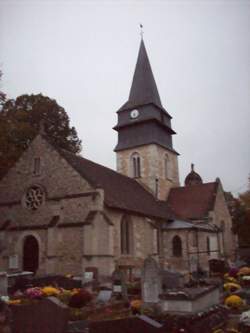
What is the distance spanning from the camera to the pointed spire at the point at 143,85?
35.5 meters

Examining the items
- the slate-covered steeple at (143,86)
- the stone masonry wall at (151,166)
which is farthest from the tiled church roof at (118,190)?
the slate-covered steeple at (143,86)

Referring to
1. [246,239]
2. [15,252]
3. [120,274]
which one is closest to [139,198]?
[15,252]

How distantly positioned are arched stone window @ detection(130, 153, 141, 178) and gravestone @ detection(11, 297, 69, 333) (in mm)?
25728

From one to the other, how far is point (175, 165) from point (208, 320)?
89.8ft

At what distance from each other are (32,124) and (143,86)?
1156 centimetres

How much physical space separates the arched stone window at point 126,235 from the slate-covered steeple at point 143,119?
1182 centimetres

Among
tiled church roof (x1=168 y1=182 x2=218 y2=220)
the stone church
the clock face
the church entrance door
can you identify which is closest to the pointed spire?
the clock face

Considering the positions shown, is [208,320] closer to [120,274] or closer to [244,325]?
[244,325]

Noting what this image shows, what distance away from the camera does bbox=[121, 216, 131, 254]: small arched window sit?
2248 centimetres

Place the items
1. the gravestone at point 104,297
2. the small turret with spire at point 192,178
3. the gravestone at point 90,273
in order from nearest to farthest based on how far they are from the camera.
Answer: the gravestone at point 104,297, the gravestone at point 90,273, the small turret with spire at point 192,178

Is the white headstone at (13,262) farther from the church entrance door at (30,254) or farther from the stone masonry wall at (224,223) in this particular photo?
the stone masonry wall at (224,223)

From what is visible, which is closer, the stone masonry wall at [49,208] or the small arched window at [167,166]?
the stone masonry wall at [49,208]

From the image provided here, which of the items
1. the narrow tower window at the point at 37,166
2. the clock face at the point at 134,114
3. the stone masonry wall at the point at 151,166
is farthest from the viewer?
the clock face at the point at 134,114

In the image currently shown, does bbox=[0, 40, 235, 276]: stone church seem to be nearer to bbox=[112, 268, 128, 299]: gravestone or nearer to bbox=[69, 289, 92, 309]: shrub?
bbox=[112, 268, 128, 299]: gravestone
